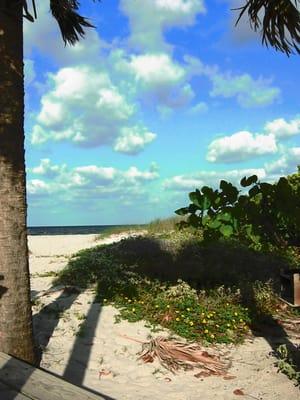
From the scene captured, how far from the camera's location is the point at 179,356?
6.77 metres

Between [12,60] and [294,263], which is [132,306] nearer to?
[12,60]

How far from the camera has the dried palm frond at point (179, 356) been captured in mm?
6590

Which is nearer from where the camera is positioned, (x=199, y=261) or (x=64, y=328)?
(x=64, y=328)

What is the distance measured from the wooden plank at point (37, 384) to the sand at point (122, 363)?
1380 mm

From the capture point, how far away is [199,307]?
832cm

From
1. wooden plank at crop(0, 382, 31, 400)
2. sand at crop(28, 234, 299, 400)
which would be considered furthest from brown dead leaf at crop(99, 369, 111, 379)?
wooden plank at crop(0, 382, 31, 400)

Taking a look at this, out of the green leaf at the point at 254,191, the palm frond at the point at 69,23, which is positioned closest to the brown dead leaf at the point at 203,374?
the green leaf at the point at 254,191

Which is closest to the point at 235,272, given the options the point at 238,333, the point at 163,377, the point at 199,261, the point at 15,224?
the point at 199,261

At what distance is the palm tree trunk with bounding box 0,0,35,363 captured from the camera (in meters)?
5.59

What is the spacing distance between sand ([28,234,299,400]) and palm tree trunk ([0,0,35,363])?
85cm

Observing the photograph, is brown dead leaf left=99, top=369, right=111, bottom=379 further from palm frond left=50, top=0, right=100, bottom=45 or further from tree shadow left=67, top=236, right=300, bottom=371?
palm frond left=50, top=0, right=100, bottom=45

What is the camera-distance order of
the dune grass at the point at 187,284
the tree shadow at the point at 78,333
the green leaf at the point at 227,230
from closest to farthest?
the green leaf at the point at 227,230 → the tree shadow at the point at 78,333 → the dune grass at the point at 187,284

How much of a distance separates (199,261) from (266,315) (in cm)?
251

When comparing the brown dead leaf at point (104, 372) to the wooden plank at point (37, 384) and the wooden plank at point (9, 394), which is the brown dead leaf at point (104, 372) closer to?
the wooden plank at point (37, 384)
